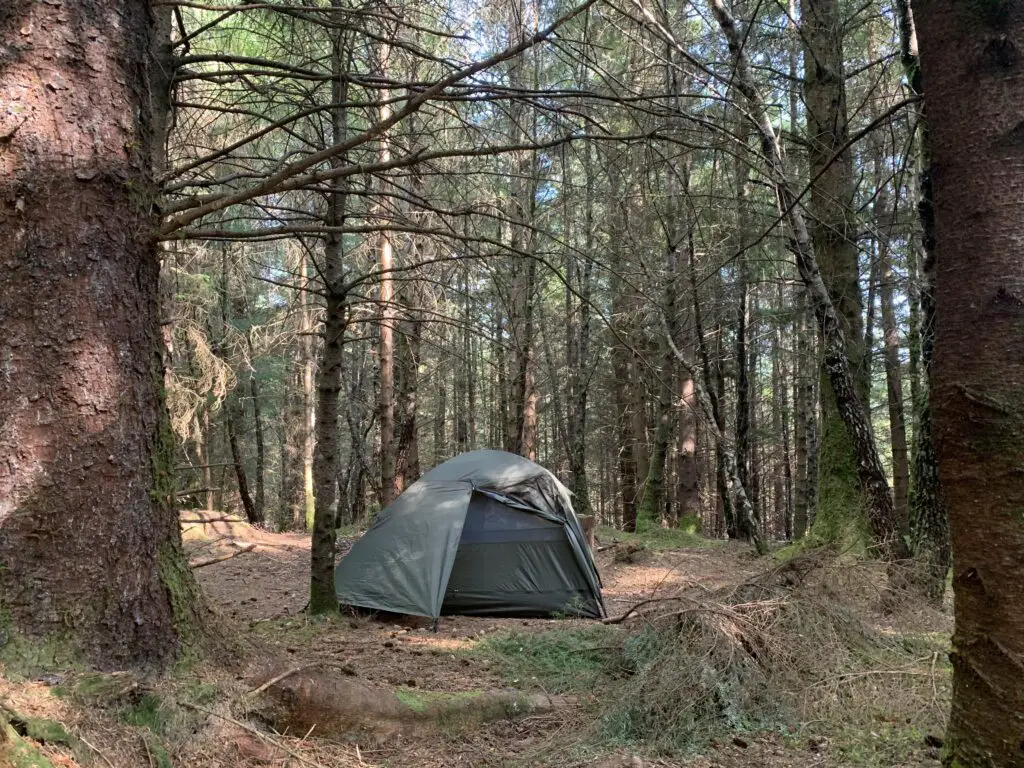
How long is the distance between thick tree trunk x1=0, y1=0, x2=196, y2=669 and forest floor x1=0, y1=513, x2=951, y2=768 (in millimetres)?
275

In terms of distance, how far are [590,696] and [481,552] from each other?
343 centimetres

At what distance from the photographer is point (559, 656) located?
14.9ft

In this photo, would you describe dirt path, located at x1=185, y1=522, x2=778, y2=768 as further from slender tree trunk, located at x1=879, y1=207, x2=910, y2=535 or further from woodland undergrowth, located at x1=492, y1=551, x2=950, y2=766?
slender tree trunk, located at x1=879, y1=207, x2=910, y2=535

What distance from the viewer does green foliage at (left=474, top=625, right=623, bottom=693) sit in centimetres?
398

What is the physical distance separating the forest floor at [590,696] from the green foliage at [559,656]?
20mm

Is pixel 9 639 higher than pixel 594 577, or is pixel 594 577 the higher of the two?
pixel 9 639

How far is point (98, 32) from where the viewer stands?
234 centimetres

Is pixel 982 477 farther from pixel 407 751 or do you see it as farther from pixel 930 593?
pixel 930 593

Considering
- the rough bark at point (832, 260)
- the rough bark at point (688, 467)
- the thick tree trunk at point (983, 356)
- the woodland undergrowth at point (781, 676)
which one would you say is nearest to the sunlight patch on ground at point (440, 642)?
the woodland undergrowth at point (781, 676)

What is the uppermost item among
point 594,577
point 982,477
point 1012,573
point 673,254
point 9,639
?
point 673,254

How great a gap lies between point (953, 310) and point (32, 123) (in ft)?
10.2

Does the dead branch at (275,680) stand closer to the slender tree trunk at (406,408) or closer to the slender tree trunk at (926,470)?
the slender tree trunk at (926,470)

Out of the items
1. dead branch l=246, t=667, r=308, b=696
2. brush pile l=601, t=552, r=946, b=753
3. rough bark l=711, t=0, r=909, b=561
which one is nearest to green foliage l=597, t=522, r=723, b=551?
rough bark l=711, t=0, r=909, b=561

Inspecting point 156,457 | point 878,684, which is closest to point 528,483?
point 878,684
